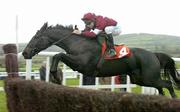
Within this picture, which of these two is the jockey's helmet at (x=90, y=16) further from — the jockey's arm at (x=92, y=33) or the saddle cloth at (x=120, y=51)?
the saddle cloth at (x=120, y=51)

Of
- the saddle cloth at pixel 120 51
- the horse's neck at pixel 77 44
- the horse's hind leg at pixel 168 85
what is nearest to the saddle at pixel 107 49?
the saddle cloth at pixel 120 51

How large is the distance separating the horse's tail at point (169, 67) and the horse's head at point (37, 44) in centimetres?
193

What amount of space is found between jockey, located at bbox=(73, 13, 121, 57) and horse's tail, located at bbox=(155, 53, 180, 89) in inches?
41.5

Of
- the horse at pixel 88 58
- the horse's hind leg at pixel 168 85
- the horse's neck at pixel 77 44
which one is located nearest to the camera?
the horse at pixel 88 58

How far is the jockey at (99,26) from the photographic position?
22.5 feet

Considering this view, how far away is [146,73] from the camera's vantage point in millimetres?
7195

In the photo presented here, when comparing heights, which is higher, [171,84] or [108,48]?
[108,48]

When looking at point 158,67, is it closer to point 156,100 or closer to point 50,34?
point 50,34

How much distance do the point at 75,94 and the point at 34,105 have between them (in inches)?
48.0

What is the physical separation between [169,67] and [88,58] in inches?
69.6

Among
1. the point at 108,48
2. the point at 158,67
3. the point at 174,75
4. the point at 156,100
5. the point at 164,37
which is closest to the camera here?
the point at 156,100

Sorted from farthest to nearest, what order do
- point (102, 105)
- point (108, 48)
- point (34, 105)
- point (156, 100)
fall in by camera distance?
point (108, 48)
point (34, 105)
point (102, 105)
point (156, 100)

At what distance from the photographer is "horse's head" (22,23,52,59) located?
22.6 feet

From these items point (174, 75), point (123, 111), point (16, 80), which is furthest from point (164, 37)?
point (123, 111)
